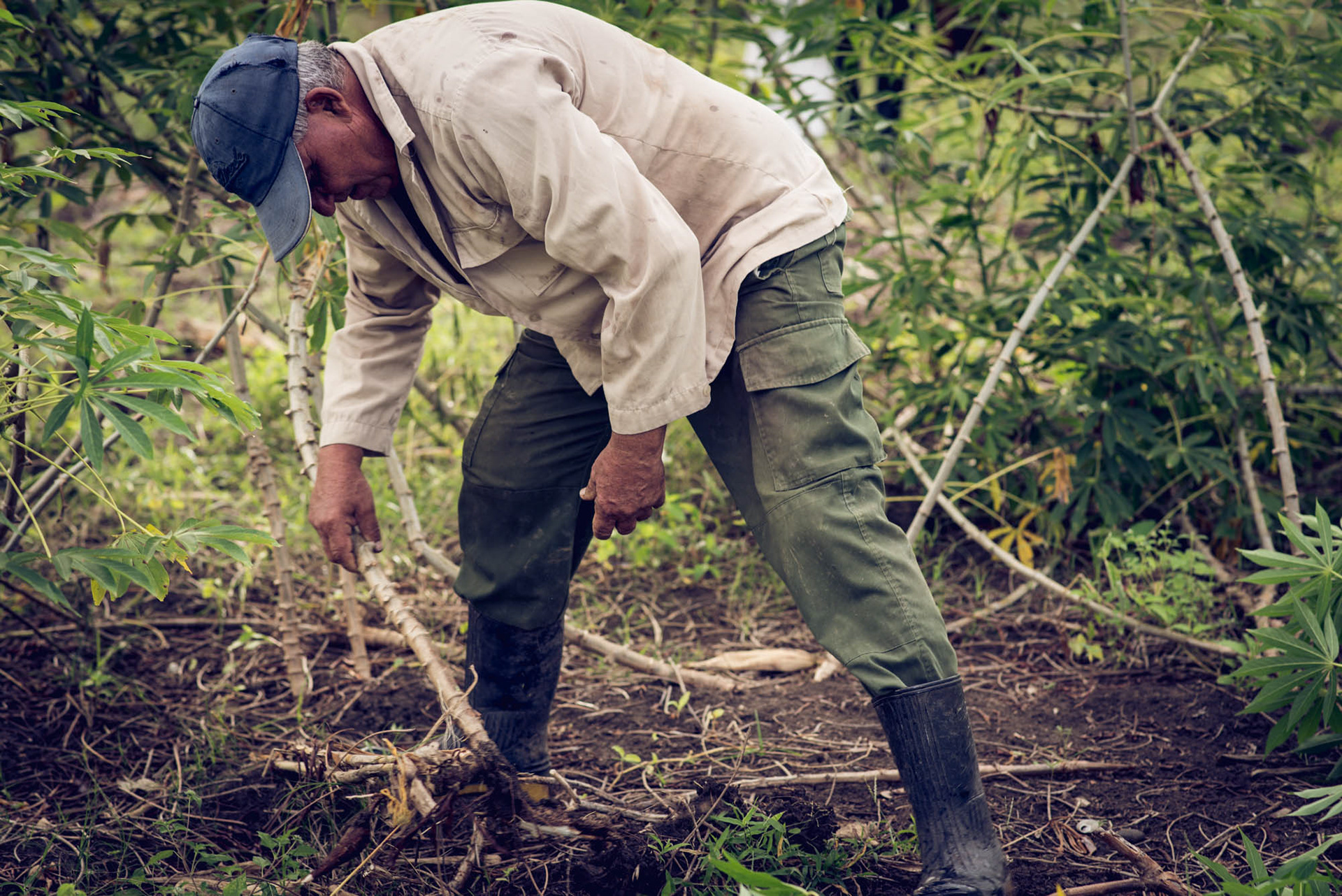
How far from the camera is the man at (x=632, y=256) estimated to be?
1583 millimetres

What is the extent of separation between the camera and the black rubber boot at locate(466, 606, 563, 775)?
7.15ft

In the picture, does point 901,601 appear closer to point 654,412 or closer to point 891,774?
point 654,412

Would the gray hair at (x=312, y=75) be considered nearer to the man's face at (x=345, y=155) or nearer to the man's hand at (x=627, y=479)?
the man's face at (x=345, y=155)

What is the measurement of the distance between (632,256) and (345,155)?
1.65 ft

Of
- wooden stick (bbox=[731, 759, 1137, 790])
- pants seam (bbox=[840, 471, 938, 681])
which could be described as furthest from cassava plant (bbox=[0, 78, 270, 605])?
wooden stick (bbox=[731, 759, 1137, 790])

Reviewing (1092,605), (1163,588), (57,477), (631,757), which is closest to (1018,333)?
(1092,605)

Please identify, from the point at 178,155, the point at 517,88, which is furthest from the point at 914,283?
the point at 178,155

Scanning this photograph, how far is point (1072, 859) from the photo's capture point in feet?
6.44

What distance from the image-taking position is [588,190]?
1533mm

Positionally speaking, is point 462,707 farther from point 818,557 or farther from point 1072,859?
point 1072,859

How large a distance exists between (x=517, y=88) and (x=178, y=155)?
5.15 ft

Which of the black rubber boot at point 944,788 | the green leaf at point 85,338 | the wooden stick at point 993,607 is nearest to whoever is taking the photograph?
the green leaf at point 85,338

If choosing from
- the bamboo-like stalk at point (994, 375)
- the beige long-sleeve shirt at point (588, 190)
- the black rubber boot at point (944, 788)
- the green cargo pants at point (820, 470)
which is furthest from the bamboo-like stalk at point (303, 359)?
the bamboo-like stalk at point (994, 375)

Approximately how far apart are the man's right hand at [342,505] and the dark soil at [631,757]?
0.43m
